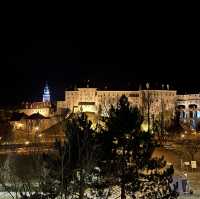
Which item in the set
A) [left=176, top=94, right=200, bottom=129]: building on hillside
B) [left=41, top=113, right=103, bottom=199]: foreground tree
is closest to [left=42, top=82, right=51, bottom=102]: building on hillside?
[left=176, top=94, right=200, bottom=129]: building on hillside

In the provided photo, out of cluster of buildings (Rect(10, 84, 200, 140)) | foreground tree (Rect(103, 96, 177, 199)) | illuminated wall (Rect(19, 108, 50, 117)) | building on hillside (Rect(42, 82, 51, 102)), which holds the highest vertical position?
building on hillside (Rect(42, 82, 51, 102))

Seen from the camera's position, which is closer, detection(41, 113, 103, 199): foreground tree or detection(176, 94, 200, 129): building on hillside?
detection(41, 113, 103, 199): foreground tree

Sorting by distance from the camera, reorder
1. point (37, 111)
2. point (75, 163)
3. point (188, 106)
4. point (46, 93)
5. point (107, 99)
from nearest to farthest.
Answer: point (75, 163) → point (188, 106) → point (37, 111) → point (107, 99) → point (46, 93)

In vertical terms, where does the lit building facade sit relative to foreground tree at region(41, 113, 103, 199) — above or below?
above

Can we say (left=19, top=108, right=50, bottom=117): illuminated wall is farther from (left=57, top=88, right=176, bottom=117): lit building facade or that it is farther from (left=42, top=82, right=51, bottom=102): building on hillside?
(left=42, top=82, right=51, bottom=102): building on hillside

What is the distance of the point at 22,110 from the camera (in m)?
103

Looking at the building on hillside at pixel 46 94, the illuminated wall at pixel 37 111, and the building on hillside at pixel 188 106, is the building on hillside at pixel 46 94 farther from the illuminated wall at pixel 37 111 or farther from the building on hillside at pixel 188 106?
the building on hillside at pixel 188 106

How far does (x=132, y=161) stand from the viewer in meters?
18.2

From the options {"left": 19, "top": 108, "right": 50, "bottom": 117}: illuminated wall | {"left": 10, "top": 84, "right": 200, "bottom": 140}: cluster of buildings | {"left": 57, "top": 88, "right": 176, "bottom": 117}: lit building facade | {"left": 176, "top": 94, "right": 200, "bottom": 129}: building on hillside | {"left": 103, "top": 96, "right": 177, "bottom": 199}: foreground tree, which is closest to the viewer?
{"left": 103, "top": 96, "right": 177, "bottom": 199}: foreground tree

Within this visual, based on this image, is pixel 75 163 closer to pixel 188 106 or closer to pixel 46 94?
pixel 188 106

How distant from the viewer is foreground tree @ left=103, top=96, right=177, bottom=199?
17797 mm

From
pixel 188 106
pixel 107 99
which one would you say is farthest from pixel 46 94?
pixel 188 106

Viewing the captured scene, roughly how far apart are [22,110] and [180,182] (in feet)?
259

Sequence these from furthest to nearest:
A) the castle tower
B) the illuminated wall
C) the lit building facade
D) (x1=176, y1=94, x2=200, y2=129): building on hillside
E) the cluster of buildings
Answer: the castle tower
the illuminated wall
the lit building facade
the cluster of buildings
(x1=176, y1=94, x2=200, y2=129): building on hillside
